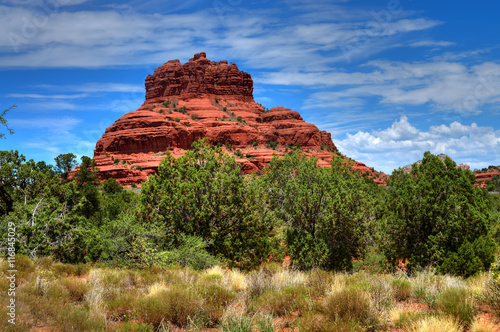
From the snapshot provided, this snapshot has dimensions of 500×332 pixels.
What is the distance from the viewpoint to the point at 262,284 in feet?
25.8

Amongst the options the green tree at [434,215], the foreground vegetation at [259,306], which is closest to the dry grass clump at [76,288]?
the foreground vegetation at [259,306]

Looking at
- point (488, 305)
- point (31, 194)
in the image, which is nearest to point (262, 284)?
point (488, 305)

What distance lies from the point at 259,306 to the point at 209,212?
20.5 feet

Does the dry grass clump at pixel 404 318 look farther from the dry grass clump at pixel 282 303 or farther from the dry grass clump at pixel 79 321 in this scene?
the dry grass clump at pixel 79 321

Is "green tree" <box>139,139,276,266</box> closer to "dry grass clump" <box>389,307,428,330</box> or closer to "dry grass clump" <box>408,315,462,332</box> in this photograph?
"dry grass clump" <box>389,307,428,330</box>

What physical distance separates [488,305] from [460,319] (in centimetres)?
128

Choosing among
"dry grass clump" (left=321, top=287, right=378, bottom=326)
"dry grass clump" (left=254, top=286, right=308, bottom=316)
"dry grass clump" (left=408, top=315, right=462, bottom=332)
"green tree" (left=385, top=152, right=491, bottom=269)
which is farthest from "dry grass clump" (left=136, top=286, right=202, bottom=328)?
"green tree" (left=385, top=152, right=491, bottom=269)

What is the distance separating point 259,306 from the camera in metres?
6.65

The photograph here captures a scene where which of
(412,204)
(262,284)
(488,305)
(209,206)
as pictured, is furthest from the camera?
(209,206)

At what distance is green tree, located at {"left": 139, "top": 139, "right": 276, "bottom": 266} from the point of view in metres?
12.4

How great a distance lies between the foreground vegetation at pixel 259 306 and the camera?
220 inches

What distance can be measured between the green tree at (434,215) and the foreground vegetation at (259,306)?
309 centimetres

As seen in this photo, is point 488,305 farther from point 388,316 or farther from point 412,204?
point 412,204

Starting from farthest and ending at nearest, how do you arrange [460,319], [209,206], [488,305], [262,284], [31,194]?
[31,194] → [209,206] → [262,284] → [488,305] → [460,319]
